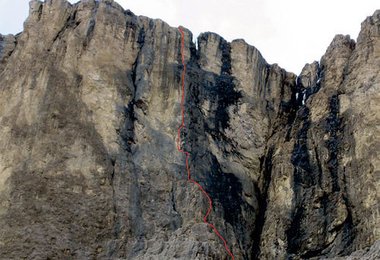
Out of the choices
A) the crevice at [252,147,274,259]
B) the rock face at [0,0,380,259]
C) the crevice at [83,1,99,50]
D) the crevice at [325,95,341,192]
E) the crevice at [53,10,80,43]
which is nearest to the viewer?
the rock face at [0,0,380,259]

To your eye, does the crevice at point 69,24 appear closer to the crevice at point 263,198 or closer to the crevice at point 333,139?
the crevice at point 263,198

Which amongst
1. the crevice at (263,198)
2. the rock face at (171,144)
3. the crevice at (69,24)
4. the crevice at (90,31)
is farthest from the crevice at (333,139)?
the crevice at (69,24)

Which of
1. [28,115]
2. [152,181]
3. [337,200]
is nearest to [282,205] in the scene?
[337,200]

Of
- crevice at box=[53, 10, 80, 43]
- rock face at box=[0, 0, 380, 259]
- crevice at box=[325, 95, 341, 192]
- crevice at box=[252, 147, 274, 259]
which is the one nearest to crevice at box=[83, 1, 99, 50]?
rock face at box=[0, 0, 380, 259]

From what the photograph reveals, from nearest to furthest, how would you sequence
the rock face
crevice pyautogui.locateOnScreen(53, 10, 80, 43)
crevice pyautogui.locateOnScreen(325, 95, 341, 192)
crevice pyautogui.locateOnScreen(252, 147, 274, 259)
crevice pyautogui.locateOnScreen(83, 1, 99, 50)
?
the rock face < crevice pyautogui.locateOnScreen(325, 95, 341, 192) < crevice pyautogui.locateOnScreen(252, 147, 274, 259) < crevice pyautogui.locateOnScreen(83, 1, 99, 50) < crevice pyautogui.locateOnScreen(53, 10, 80, 43)

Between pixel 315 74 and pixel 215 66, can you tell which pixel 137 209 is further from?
pixel 315 74

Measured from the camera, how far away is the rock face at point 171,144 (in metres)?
25.5

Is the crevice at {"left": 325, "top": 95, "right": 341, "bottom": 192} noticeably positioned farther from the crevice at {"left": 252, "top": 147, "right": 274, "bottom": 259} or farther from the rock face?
the crevice at {"left": 252, "top": 147, "right": 274, "bottom": 259}

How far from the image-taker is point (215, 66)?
34.6 metres

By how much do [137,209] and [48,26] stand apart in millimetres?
11124

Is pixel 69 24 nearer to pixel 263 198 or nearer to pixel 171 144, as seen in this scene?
pixel 171 144

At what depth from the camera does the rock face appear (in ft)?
83.7

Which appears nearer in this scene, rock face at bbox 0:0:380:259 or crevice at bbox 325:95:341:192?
rock face at bbox 0:0:380:259

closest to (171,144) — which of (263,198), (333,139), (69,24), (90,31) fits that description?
(263,198)
